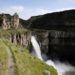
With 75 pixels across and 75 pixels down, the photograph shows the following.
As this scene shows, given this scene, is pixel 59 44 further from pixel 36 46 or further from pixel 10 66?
pixel 10 66

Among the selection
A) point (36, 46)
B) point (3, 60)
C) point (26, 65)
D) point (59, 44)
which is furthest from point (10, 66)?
point (59, 44)

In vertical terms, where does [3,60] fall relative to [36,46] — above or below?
above

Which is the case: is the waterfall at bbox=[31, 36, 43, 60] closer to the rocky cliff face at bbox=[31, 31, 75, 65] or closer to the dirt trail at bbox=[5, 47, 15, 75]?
the rocky cliff face at bbox=[31, 31, 75, 65]

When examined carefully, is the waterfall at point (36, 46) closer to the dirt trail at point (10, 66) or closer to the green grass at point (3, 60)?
the green grass at point (3, 60)

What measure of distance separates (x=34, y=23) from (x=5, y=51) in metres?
92.0

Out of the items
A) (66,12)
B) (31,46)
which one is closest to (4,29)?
(31,46)

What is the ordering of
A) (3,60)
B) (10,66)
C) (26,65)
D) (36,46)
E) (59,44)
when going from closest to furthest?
(10,66) → (3,60) → (26,65) → (36,46) → (59,44)

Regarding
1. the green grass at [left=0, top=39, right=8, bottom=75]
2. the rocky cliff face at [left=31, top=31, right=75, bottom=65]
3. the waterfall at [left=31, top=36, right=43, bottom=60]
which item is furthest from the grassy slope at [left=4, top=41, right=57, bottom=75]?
the rocky cliff face at [left=31, top=31, right=75, bottom=65]

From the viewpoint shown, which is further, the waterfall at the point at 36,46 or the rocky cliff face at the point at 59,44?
the rocky cliff face at the point at 59,44

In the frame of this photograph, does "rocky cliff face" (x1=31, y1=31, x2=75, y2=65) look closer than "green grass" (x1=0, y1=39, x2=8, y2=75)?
No

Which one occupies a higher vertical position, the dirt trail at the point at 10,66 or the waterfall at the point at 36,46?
the dirt trail at the point at 10,66

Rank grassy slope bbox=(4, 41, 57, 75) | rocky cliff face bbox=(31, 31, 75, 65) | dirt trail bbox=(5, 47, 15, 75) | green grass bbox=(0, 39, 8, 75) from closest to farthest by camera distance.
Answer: dirt trail bbox=(5, 47, 15, 75), green grass bbox=(0, 39, 8, 75), grassy slope bbox=(4, 41, 57, 75), rocky cliff face bbox=(31, 31, 75, 65)

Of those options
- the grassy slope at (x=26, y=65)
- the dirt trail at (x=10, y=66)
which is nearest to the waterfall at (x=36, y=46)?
the grassy slope at (x=26, y=65)

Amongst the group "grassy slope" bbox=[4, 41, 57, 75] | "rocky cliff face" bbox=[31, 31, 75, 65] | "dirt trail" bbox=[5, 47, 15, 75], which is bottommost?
"rocky cliff face" bbox=[31, 31, 75, 65]
